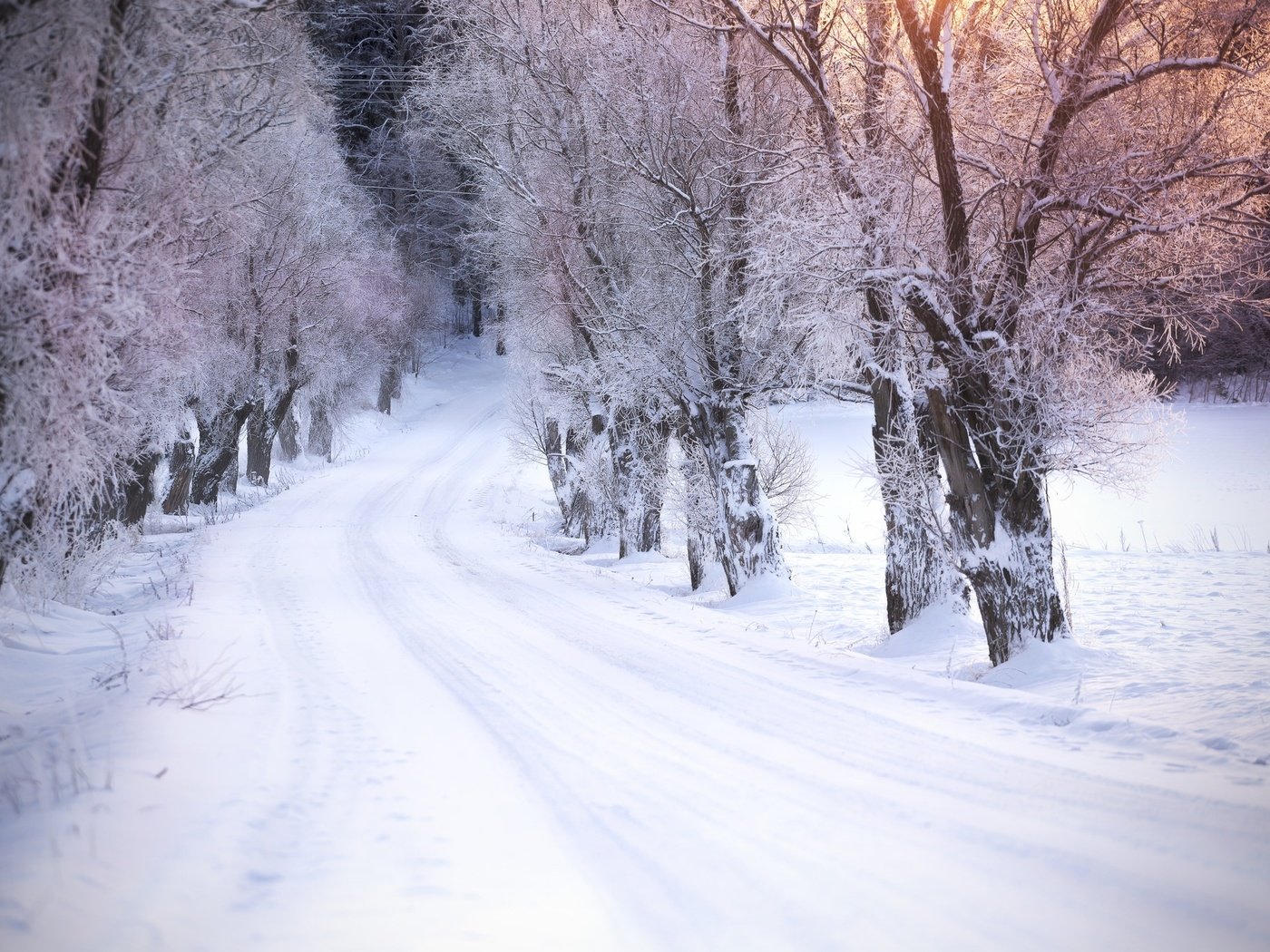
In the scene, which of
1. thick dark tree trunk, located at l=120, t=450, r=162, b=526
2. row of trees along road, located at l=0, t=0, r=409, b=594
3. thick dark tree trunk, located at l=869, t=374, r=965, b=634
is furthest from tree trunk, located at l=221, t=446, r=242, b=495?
thick dark tree trunk, located at l=869, t=374, r=965, b=634

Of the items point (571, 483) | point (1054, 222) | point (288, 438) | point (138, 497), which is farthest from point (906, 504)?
point (288, 438)

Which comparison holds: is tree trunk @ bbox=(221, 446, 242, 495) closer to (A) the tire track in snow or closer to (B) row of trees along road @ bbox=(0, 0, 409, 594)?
(B) row of trees along road @ bbox=(0, 0, 409, 594)

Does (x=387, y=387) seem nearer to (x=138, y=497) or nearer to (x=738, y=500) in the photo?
(x=138, y=497)

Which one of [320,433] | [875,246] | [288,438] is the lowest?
[288,438]

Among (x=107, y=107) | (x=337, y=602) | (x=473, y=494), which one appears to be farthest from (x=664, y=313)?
(x=473, y=494)

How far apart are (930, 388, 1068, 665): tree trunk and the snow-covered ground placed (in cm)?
39

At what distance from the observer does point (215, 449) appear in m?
20.7

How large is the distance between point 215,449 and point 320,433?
1220 centimetres

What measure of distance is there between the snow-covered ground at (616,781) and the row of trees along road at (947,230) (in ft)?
5.75

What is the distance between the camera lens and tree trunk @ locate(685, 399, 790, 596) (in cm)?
1177

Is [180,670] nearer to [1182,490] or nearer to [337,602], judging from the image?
[337,602]

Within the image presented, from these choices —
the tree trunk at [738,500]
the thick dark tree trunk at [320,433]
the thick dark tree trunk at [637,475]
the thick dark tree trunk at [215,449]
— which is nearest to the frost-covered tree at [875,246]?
the tree trunk at [738,500]

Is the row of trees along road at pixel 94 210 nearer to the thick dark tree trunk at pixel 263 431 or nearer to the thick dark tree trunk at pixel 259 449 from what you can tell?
the thick dark tree trunk at pixel 263 431

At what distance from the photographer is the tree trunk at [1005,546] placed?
284 inches
